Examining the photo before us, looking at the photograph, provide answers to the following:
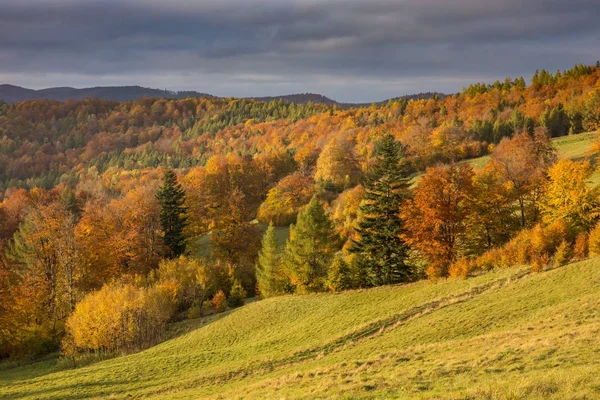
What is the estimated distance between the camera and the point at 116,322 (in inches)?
1752

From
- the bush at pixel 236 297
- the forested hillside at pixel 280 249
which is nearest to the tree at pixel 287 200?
the forested hillside at pixel 280 249

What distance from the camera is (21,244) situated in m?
65.4

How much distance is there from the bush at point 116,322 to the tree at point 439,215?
2610cm

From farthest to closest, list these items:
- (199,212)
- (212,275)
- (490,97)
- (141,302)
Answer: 1. (490,97)
2. (199,212)
3. (212,275)
4. (141,302)

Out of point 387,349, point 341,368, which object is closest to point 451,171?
point 387,349

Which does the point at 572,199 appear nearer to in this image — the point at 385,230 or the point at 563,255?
the point at 563,255

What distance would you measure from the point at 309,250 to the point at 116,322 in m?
19.9

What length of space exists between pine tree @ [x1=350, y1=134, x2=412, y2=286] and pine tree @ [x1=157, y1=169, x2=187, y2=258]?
29.7 meters

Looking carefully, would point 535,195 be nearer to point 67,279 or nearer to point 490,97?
point 67,279

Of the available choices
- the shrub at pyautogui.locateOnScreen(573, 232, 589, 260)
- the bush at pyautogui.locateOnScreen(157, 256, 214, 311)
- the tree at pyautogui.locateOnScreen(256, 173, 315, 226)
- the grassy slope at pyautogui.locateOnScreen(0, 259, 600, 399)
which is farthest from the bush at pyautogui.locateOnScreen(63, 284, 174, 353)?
the tree at pyautogui.locateOnScreen(256, 173, 315, 226)

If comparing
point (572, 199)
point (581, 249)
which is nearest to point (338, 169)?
point (572, 199)

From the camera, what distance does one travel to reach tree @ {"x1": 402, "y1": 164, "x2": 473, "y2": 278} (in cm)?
4334

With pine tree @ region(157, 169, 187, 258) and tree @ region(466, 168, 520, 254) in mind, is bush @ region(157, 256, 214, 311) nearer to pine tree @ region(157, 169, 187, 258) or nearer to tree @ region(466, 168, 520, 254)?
pine tree @ region(157, 169, 187, 258)

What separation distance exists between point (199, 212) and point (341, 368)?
69.7 m
